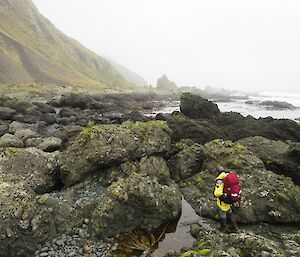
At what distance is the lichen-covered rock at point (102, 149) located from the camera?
1327 centimetres

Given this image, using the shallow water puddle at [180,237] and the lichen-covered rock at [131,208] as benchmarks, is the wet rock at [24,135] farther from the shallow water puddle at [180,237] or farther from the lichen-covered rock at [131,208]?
the shallow water puddle at [180,237]

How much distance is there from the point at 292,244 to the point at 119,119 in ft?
85.6

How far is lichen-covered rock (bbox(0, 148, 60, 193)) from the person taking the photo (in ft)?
42.0

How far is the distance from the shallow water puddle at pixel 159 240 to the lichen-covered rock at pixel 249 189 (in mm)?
1502

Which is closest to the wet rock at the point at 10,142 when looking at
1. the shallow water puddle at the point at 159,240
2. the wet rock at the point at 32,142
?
the wet rock at the point at 32,142

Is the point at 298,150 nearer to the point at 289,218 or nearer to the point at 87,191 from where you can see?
the point at 289,218

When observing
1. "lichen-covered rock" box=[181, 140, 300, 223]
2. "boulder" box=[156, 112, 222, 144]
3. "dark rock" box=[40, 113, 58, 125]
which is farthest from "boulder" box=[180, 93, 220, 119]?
"lichen-covered rock" box=[181, 140, 300, 223]

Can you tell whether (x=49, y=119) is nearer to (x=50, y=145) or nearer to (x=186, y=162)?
(x=50, y=145)

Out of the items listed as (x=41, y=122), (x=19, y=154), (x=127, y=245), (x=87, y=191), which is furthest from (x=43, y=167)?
(x=41, y=122)

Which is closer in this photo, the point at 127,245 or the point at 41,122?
the point at 127,245

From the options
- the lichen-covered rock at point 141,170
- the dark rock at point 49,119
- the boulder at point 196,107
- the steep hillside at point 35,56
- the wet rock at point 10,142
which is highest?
the steep hillside at point 35,56

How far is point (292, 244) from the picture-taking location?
30.8ft

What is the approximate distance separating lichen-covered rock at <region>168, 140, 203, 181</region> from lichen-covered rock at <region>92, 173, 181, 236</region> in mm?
3726

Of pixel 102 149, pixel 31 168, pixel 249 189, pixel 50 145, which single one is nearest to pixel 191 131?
pixel 249 189
